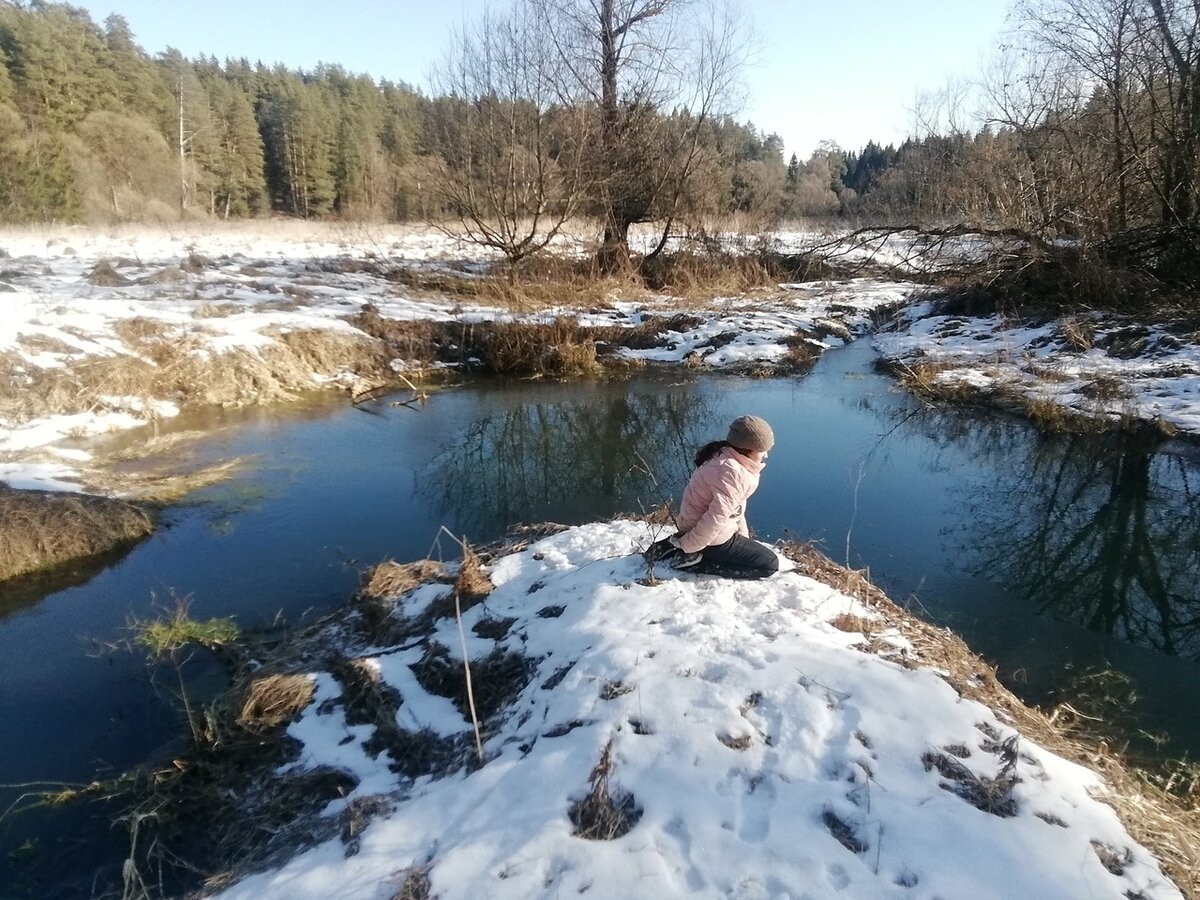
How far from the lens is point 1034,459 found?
905cm

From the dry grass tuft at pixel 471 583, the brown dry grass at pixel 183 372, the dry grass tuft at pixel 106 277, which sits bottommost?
the dry grass tuft at pixel 471 583

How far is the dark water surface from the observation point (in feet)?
15.0

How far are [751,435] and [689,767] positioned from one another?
1.94 m

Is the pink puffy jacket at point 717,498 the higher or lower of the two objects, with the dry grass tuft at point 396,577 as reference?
higher

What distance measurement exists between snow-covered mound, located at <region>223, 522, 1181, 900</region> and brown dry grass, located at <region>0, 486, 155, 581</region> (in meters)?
3.87

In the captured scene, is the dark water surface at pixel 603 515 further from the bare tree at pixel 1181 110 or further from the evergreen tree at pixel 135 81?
the evergreen tree at pixel 135 81

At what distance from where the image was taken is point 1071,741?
3.85 metres

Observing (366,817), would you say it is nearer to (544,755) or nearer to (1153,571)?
(544,755)

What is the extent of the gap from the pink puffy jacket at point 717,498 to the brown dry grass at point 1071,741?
86cm

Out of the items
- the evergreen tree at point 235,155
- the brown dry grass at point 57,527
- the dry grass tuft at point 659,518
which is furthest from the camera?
the evergreen tree at point 235,155

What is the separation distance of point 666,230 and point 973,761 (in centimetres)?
1914

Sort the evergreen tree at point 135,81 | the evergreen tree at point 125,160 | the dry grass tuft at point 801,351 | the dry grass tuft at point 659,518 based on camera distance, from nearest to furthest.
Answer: the dry grass tuft at point 659,518
the dry grass tuft at point 801,351
the evergreen tree at point 125,160
the evergreen tree at point 135,81

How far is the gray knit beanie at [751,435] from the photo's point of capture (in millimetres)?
4191

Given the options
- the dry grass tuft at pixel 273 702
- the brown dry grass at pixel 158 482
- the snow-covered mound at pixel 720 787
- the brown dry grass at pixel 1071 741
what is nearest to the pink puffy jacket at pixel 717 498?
the snow-covered mound at pixel 720 787
